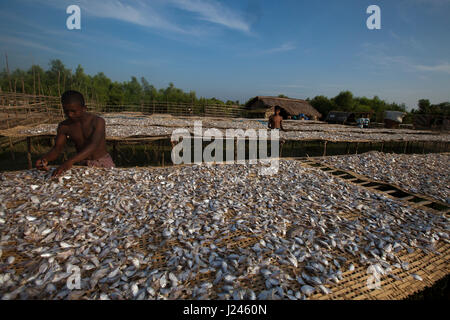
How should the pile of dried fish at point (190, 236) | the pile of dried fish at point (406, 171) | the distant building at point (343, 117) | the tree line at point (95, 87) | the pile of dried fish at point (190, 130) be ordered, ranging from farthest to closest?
1. the distant building at point (343, 117)
2. the tree line at point (95, 87)
3. the pile of dried fish at point (190, 130)
4. the pile of dried fish at point (406, 171)
5. the pile of dried fish at point (190, 236)

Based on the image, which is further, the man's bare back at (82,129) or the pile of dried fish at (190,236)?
the man's bare back at (82,129)

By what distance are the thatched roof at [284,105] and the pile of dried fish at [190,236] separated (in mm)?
22742

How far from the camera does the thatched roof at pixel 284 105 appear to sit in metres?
25.4

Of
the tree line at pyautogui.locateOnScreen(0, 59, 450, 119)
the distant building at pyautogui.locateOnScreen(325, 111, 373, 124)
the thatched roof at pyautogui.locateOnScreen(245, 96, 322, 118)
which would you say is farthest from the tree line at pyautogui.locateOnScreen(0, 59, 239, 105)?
the distant building at pyautogui.locateOnScreen(325, 111, 373, 124)

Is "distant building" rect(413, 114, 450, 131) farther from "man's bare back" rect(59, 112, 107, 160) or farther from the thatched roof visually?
"man's bare back" rect(59, 112, 107, 160)

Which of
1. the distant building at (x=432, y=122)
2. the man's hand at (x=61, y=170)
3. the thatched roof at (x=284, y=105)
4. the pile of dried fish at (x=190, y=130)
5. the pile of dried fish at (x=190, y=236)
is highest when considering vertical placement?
the thatched roof at (x=284, y=105)

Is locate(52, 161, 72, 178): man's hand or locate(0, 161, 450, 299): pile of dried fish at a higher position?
locate(52, 161, 72, 178): man's hand

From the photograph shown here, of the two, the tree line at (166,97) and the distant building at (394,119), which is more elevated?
the tree line at (166,97)

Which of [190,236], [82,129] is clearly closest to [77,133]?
[82,129]

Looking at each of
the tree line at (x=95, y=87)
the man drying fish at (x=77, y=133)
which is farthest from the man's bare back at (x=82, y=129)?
the tree line at (x=95, y=87)

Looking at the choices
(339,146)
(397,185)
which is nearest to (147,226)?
(397,185)

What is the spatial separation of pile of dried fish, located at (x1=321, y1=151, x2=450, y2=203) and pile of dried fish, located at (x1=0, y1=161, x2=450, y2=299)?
4.75ft

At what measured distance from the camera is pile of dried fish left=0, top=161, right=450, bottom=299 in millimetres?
1698

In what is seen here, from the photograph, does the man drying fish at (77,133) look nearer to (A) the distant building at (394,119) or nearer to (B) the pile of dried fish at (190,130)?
(B) the pile of dried fish at (190,130)
